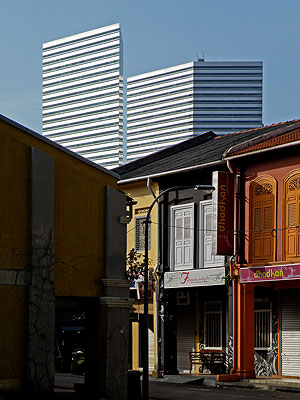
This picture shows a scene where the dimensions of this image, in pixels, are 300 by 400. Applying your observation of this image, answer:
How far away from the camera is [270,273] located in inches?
1184

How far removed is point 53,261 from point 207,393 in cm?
982

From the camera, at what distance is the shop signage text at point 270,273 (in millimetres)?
29281

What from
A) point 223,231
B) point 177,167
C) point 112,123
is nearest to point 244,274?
point 223,231

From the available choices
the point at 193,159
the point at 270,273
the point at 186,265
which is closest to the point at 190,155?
the point at 193,159

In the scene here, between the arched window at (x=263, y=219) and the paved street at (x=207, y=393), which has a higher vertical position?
the arched window at (x=263, y=219)

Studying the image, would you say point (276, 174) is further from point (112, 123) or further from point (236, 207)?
point (112, 123)

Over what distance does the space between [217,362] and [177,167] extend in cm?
783

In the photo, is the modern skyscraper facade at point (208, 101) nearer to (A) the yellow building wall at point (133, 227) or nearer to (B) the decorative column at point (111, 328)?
(A) the yellow building wall at point (133, 227)

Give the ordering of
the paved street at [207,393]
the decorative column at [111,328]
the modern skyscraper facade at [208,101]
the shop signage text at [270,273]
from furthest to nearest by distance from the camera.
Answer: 1. the modern skyscraper facade at [208,101]
2. the shop signage text at [270,273]
3. the paved street at [207,393]
4. the decorative column at [111,328]

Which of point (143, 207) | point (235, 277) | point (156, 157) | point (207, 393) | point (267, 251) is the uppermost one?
point (156, 157)

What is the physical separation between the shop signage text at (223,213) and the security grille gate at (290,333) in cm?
275

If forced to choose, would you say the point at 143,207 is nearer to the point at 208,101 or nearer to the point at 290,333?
the point at 290,333

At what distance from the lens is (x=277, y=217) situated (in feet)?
100

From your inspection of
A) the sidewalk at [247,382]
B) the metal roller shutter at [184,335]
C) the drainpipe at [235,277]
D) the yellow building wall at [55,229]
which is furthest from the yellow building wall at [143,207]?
the yellow building wall at [55,229]
